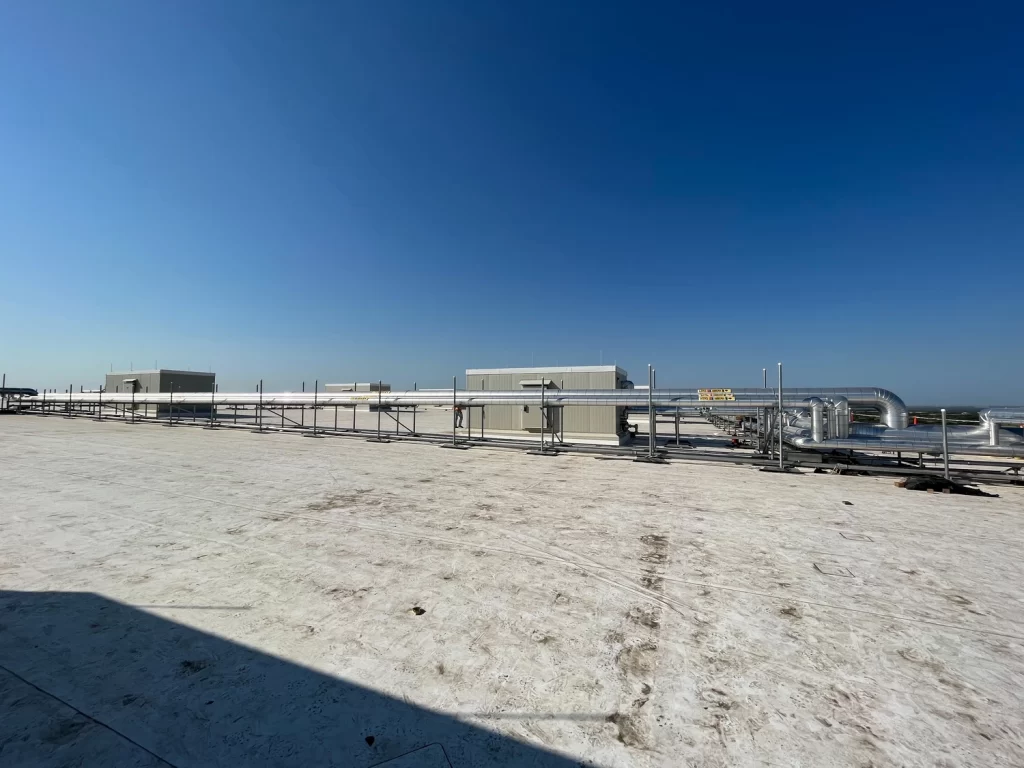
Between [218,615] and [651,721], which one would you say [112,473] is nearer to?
[218,615]

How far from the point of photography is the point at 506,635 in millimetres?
3227

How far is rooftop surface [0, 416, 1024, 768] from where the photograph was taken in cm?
225

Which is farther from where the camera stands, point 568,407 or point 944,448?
point 568,407

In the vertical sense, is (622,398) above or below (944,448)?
above

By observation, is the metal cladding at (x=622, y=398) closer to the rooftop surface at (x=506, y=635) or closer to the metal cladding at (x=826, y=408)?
the metal cladding at (x=826, y=408)

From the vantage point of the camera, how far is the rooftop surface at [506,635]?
225 centimetres

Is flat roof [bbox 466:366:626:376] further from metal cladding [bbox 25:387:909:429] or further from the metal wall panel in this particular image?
metal cladding [bbox 25:387:909:429]

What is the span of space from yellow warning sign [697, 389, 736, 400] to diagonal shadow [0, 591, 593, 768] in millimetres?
11367

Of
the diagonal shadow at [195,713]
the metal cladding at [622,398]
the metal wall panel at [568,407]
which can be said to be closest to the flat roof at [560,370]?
the metal wall panel at [568,407]

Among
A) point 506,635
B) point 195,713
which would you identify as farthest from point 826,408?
point 195,713

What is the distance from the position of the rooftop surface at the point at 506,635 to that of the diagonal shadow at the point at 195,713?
2 cm

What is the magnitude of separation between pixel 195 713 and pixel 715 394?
12471 mm

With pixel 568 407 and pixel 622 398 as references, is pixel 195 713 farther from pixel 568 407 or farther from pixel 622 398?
pixel 568 407

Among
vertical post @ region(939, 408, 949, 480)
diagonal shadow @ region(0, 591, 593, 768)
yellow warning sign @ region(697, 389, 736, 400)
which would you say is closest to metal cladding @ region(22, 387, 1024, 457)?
yellow warning sign @ region(697, 389, 736, 400)
